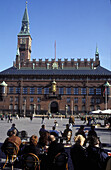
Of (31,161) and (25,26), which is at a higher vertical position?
(25,26)

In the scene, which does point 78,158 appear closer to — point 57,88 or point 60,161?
point 60,161

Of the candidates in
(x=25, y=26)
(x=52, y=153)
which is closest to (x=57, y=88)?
(x=25, y=26)

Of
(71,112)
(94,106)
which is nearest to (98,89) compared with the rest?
(94,106)

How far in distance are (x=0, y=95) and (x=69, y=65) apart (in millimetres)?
19668

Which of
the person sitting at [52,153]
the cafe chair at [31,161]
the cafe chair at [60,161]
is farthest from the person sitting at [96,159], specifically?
the cafe chair at [31,161]

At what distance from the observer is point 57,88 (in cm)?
6297

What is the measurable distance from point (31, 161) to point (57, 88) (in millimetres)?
57383

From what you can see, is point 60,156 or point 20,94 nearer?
point 60,156

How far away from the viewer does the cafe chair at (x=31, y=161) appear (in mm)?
5590

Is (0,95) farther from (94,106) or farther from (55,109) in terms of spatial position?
(94,106)

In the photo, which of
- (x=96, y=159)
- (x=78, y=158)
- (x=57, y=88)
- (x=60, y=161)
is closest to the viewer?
(x=96, y=159)

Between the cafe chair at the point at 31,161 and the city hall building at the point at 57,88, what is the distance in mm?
55307

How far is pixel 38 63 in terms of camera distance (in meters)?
65.5

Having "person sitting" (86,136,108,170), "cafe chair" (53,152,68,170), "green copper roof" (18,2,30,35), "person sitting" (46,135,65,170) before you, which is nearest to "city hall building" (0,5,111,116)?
"green copper roof" (18,2,30,35)
